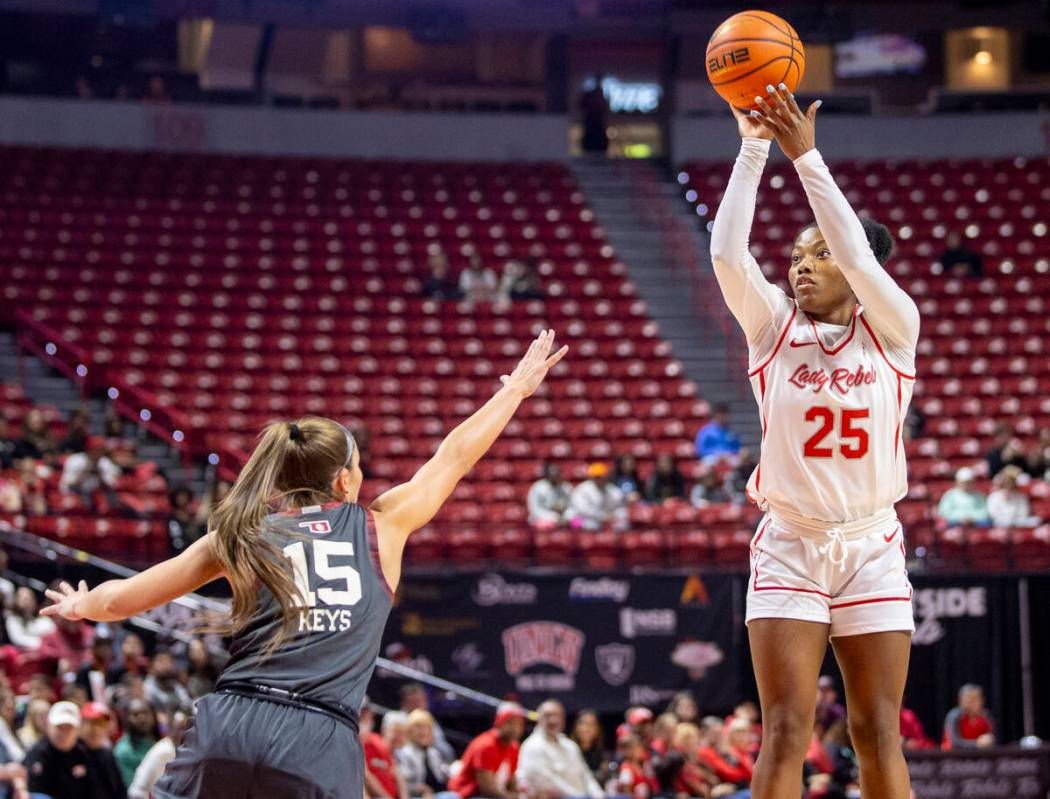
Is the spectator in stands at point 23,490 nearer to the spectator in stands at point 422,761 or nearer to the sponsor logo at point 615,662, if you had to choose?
the spectator in stands at point 422,761

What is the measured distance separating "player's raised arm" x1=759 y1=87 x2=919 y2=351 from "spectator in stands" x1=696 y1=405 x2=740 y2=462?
13.1 metres

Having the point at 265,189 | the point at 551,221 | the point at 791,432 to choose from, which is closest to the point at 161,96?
the point at 265,189

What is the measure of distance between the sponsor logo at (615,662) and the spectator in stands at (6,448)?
19.5 ft

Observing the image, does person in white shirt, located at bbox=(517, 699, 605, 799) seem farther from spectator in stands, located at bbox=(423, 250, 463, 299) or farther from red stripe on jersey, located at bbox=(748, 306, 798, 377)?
spectator in stands, located at bbox=(423, 250, 463, 299)

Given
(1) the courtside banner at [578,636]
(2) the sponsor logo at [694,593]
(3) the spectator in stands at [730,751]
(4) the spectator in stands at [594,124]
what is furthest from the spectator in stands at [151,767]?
(4) the spectator in stands at [594,124]

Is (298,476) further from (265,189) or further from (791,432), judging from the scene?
(265,189)

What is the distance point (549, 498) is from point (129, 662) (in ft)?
16.9

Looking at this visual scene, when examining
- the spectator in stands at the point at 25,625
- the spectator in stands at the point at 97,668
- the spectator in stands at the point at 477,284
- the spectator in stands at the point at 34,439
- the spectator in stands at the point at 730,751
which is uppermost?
the spectator in stands at the point at 477,284

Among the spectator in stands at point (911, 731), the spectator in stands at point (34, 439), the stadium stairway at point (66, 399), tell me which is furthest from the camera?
the stadium stairway at point (66, 399)

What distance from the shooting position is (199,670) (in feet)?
40.7

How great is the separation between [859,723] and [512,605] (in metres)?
9.95

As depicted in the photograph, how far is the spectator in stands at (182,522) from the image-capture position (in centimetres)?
1389

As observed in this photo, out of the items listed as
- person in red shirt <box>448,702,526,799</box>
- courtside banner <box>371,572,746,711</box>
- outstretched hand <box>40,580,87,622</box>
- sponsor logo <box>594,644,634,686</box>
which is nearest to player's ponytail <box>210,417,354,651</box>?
outstretched hand <box>40,580,87,622</box>

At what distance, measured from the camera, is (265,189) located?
23.2 meters
